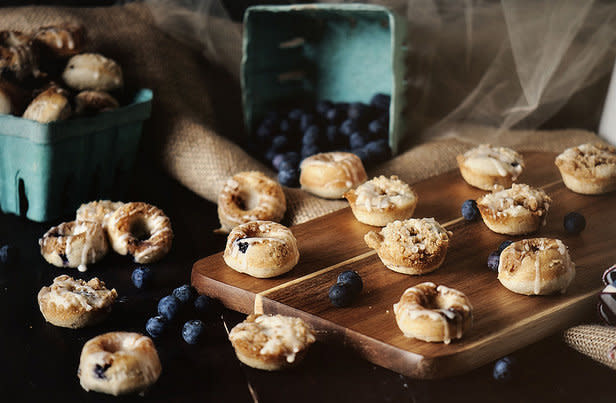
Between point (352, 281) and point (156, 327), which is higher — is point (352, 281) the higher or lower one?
the higher one

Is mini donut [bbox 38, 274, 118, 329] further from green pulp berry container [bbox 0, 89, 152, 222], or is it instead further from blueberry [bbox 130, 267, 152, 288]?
green pulp berry container [bbox 0, 89, 152, 222]

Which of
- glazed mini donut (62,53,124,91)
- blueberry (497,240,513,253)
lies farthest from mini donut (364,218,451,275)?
glazed mini donut (62,53,124,91)

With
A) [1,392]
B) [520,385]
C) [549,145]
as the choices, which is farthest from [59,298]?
[549,145]

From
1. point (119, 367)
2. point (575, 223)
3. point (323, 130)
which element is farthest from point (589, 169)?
point (119, 367)

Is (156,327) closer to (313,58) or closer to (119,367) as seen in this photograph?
(119,367)

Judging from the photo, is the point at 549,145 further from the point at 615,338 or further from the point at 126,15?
the point at 126,15

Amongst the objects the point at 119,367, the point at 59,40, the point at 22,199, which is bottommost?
the point at 22,199
